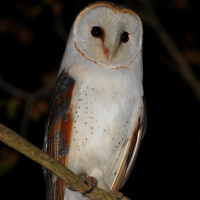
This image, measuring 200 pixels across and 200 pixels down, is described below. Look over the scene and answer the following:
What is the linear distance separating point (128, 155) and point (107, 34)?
84 centimetres

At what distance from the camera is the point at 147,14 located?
13.5ft

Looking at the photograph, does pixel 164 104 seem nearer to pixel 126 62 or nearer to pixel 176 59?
pixel 176 59

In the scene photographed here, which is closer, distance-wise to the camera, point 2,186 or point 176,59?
point 176,59

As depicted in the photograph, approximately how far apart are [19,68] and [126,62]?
4396 mm

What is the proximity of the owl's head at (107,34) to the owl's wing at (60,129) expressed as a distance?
0.24 meters

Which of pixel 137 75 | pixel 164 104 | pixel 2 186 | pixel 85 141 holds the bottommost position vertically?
pixel 2 186

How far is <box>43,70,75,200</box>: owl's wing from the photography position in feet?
7.57

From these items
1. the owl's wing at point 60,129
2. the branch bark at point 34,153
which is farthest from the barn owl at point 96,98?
the branch bark at point 34,153

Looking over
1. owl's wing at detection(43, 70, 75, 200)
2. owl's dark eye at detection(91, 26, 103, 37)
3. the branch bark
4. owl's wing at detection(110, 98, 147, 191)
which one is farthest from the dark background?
the branch bark

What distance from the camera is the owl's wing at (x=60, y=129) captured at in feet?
7.57

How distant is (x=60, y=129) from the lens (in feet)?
7.65

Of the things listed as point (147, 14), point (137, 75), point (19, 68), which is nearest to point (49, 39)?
point (19, 68)

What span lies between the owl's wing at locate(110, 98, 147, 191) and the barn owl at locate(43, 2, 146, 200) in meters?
0.02

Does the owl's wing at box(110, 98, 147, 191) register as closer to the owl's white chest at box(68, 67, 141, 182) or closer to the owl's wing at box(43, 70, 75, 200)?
the owl's white chest at box(68, 67, 141, 182)
